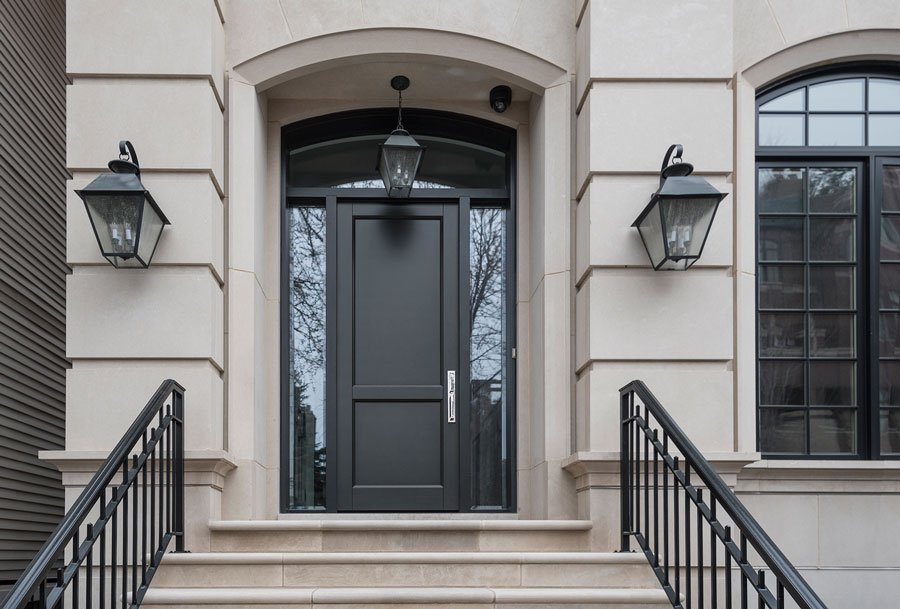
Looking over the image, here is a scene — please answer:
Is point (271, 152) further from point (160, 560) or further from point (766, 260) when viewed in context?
point (766, 260)

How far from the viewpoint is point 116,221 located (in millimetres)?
4516

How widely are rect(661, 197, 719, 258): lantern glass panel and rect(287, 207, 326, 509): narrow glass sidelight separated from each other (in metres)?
2.38

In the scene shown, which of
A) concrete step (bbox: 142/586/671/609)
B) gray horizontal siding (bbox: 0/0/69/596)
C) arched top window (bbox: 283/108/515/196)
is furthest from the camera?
gray horizontal siding (bbox: 0/0/69/596)

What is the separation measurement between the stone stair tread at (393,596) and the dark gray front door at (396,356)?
1654 mm

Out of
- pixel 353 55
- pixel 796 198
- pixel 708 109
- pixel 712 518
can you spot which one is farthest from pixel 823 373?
pixel 353 55

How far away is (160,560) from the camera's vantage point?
162 inches

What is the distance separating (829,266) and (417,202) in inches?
101

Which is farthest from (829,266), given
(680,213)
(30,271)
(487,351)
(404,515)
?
(30,271)

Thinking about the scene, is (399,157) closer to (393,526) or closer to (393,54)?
(393,54)

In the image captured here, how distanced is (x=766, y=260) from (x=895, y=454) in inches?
52.4

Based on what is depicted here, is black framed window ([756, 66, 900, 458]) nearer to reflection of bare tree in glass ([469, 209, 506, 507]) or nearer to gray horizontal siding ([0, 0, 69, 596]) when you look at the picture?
reflection of bare tree in glass ([469, 209, 506, 507])

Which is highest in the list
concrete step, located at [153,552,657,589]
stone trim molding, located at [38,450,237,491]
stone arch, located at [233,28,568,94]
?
stone arch, located at [233,28,568,94]

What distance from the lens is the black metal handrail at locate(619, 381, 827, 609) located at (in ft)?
10.3

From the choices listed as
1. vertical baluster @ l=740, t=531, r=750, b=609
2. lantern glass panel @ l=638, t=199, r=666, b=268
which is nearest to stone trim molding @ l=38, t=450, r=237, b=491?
lantern glass panel @ l=638, t=199, r=666, b=268
